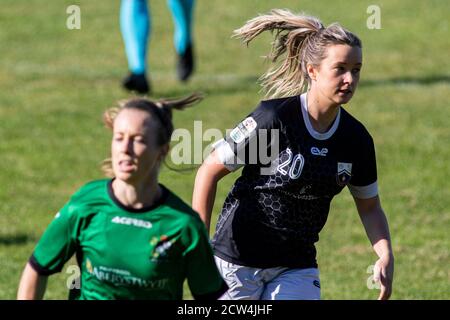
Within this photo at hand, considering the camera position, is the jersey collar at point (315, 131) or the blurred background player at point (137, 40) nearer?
the jersey collar at point (315, 131)

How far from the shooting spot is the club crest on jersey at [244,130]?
5695 mm

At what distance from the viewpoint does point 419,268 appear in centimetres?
983

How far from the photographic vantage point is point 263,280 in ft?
19.4

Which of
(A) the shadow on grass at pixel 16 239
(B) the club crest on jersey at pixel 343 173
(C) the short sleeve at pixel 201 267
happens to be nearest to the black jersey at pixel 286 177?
(B) the club crest on jersey at pixel 343 173

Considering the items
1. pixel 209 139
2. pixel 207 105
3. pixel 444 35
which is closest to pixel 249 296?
pixel 209 139

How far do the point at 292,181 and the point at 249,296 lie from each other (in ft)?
2.08

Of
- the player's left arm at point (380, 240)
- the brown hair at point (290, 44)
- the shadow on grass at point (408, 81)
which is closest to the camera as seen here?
the player's left arm at point (380, 240)

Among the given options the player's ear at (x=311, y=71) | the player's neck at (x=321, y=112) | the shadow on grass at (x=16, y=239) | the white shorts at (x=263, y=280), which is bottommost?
the shadow on grass at (x=16, y=239)

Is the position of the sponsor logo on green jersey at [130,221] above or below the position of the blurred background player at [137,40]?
below

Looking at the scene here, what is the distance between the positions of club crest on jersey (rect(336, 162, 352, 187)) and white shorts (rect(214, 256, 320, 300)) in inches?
19.4

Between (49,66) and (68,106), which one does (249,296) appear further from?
(49,66)

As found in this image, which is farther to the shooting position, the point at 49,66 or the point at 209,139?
the point at 49,66

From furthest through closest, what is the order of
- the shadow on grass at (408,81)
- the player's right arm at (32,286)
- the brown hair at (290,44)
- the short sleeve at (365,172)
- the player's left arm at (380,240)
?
the shadow on grass at (408,81) < the brown hair at (290,44) < the short sleeve at (365,172) < the player's left arm at (380,240) < the player's right arm at (32,286)

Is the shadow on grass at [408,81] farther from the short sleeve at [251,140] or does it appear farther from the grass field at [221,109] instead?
the short sleeve at [251,140]
